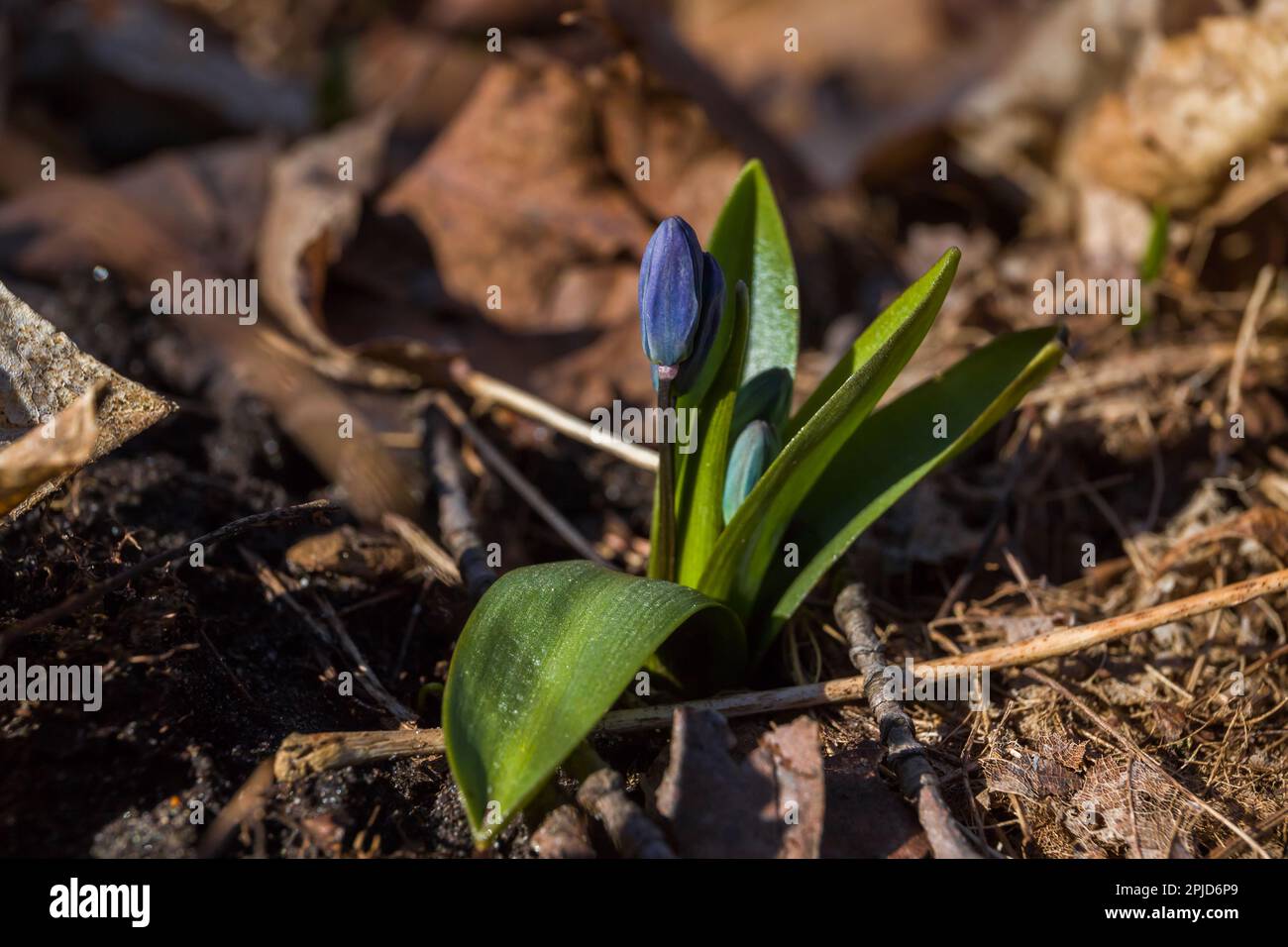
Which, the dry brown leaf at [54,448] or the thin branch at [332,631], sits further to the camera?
the thin branch at [332,631]

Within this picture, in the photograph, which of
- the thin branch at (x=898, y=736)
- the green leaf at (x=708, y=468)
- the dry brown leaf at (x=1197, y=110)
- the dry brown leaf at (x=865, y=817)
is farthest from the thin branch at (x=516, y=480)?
the dry brown leaf at (x=1197, y=110)

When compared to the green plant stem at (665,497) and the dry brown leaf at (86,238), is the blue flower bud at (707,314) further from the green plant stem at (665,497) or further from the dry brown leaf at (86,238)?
the dry brown leaf at (86,238)

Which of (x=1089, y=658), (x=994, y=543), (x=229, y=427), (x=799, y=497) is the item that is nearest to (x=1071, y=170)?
(x=994, y=543)

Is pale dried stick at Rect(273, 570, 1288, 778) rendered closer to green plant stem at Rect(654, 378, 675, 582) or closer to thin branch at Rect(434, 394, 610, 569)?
green plant stem at Rect(654, 378, 675, 582)

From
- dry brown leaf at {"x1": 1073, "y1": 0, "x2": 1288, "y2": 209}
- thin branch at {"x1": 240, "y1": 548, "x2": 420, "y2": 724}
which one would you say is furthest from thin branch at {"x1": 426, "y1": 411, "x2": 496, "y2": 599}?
dry brown leaf at {"x1": 1073, "y1": 0, "x2": 1288, "y2": 209}

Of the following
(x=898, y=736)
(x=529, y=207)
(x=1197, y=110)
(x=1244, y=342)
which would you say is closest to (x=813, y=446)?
(x=898, y=736)

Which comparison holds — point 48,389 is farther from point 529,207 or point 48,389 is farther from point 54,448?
point 529,207
